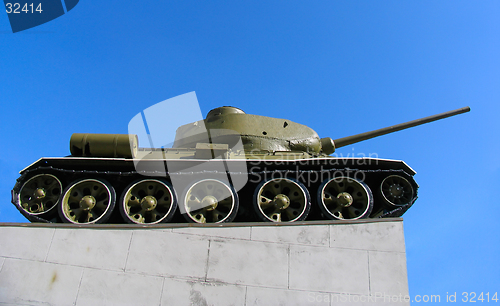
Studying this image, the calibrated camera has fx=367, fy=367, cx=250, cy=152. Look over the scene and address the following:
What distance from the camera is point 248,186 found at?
34.0ft

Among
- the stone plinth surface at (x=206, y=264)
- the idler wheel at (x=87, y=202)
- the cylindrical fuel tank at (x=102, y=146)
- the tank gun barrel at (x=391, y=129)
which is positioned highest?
the tank gun barrel at (x=391, y=129)

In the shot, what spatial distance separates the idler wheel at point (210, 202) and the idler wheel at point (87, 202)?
6.69ft

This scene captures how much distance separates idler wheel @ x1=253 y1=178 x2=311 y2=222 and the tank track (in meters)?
0.03

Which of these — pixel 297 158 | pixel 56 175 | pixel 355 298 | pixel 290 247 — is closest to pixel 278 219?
pixel 290 247

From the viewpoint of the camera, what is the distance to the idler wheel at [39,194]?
962cm

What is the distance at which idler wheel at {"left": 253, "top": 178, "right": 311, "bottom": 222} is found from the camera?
31.4 feet

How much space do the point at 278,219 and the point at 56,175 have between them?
6.16m

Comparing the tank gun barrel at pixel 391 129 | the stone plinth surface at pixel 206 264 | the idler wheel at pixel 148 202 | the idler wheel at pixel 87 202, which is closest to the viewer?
the stone plinth surface at pixel 206 264

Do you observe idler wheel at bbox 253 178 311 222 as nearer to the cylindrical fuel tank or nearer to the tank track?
the tank track

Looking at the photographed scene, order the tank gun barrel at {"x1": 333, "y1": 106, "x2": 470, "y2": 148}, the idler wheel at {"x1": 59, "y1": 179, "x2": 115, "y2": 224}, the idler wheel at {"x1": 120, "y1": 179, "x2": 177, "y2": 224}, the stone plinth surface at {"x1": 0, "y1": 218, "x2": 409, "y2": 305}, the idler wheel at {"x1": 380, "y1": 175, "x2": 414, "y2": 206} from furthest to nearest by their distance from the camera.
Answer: the tank gun barrel at {"x1": 333, "y1": 106, "x2": 470, "y2": 148} < the idler wheel at {"x1": 380, "y1": 175, "x2": 414, "y2": 206} < the idler wheel at {"x1": 120, "y1": 179, "x2": 177, "y2": 224} < the idler wheel at {"x1": 59, "y1": 179, "x2": 115, "y2": 224} < the stone plinth surface at {"x1": 0, "y1": 218, "x2": 409, "y2": 305}

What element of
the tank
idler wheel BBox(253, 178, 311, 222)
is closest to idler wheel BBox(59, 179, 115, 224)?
the tank

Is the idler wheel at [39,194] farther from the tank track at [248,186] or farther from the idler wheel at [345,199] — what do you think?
the idler wheel at [345,199]

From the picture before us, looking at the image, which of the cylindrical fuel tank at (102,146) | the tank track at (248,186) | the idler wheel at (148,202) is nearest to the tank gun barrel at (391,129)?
the tank track at (248,186)

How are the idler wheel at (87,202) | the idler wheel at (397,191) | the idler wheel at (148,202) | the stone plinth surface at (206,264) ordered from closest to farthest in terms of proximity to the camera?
the stone plinth surface at (206,264), the idler wheel at (87,202), the idler wheel at (148,202), the idler wheel at (397,191)
